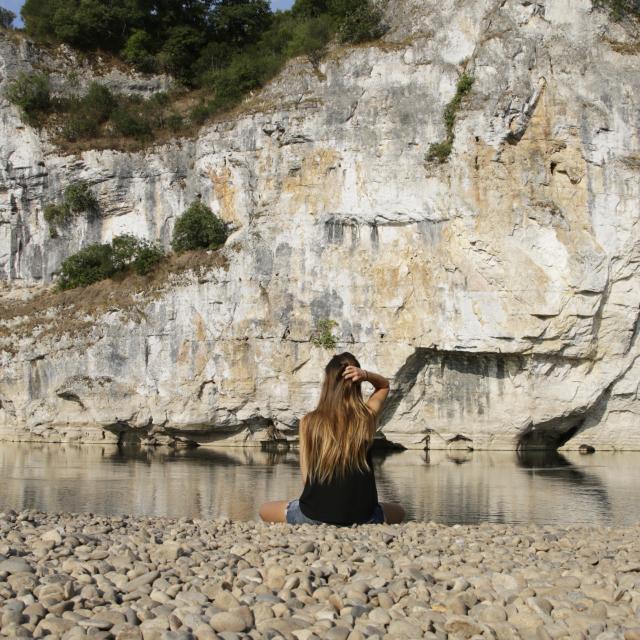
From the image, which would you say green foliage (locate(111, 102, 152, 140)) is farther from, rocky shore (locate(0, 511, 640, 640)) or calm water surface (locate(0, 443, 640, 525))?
rocky shore (locate(0, 511, 640, 640))

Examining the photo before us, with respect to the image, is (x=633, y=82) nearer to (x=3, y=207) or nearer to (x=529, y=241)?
(x=529, y=241)

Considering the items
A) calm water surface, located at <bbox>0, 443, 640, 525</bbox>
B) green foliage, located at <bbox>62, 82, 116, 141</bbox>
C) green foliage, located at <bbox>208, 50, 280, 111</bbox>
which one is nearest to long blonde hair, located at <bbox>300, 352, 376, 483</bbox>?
calm water surface, located at <bbox>0, 443, 640, 525</bbox>

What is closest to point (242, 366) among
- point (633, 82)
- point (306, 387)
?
point (306, 387)

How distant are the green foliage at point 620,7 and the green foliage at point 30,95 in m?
29.0

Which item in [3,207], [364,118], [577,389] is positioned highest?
[364,118]

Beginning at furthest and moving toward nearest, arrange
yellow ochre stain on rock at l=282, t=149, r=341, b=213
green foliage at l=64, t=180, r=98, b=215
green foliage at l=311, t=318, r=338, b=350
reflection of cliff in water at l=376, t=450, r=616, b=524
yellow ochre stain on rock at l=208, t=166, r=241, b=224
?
green foliage at l=64, t=180, r=98, b=215, yellow ochre stain on rock at l=208, t=166, r=241, b=224, yellow ochre stain on rock at l=282, t=149, r=341, b=213, green foliage at l=311, t=318, r=338, b=350, reflection of cliff in water at l=376, t=450, r=616, b=524

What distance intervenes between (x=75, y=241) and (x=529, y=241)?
23815 millimetres

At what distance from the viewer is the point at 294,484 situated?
2045cm

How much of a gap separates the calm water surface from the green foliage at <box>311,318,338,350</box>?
5193 millimetres

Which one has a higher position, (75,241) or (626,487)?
(75,241)

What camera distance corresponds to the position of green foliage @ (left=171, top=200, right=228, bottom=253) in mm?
36625

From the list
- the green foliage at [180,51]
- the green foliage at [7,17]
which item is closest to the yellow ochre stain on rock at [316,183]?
the green foliage at [180,51]

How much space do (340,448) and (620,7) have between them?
33.9 meters

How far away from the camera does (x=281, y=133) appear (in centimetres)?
3606
